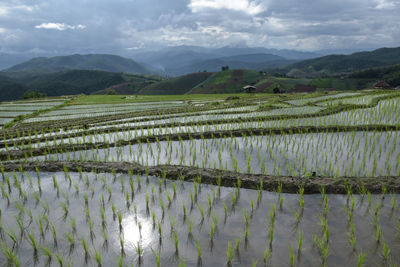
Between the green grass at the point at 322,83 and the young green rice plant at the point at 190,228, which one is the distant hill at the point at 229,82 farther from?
the young green rice plant at the point at 190,228

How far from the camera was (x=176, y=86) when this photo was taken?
10344 centimetres

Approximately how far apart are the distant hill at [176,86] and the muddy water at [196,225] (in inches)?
3754

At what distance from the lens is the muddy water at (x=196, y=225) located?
92.1 inches

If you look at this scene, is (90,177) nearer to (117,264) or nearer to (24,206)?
(24,206)

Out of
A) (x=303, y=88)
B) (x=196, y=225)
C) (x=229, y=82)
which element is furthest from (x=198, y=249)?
(x=229, y=82)

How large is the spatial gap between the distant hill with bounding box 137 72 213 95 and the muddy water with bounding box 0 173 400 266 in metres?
Answer: 95.3

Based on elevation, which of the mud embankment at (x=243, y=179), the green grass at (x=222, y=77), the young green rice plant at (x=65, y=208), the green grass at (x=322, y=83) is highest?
the green grass at (x=222, y=77)

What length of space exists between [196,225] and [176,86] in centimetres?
10324

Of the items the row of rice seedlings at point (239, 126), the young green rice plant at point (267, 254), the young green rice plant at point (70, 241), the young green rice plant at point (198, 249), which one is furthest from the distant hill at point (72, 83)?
the young green rice plant at point (267, 254)

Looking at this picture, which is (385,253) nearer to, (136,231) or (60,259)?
(136,231)

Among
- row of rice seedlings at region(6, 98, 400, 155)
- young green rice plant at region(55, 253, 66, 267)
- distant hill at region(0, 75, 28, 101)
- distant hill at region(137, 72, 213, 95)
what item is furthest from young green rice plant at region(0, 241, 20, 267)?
distant hill at region(0, 75, 28, 101)

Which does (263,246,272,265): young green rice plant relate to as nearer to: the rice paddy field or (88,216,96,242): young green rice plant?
the rice paddy field

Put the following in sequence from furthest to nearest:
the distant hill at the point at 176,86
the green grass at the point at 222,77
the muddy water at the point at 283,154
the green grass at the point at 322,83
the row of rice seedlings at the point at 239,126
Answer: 1. the distant hill at the point at 176,86
2. the green grass at the point at 222,77
3. the green grass at the point at 322,83
4. the row of rice seedlings at the point at 239,126
5. the muddy water at the point at 283,154

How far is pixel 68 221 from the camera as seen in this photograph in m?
2.98
